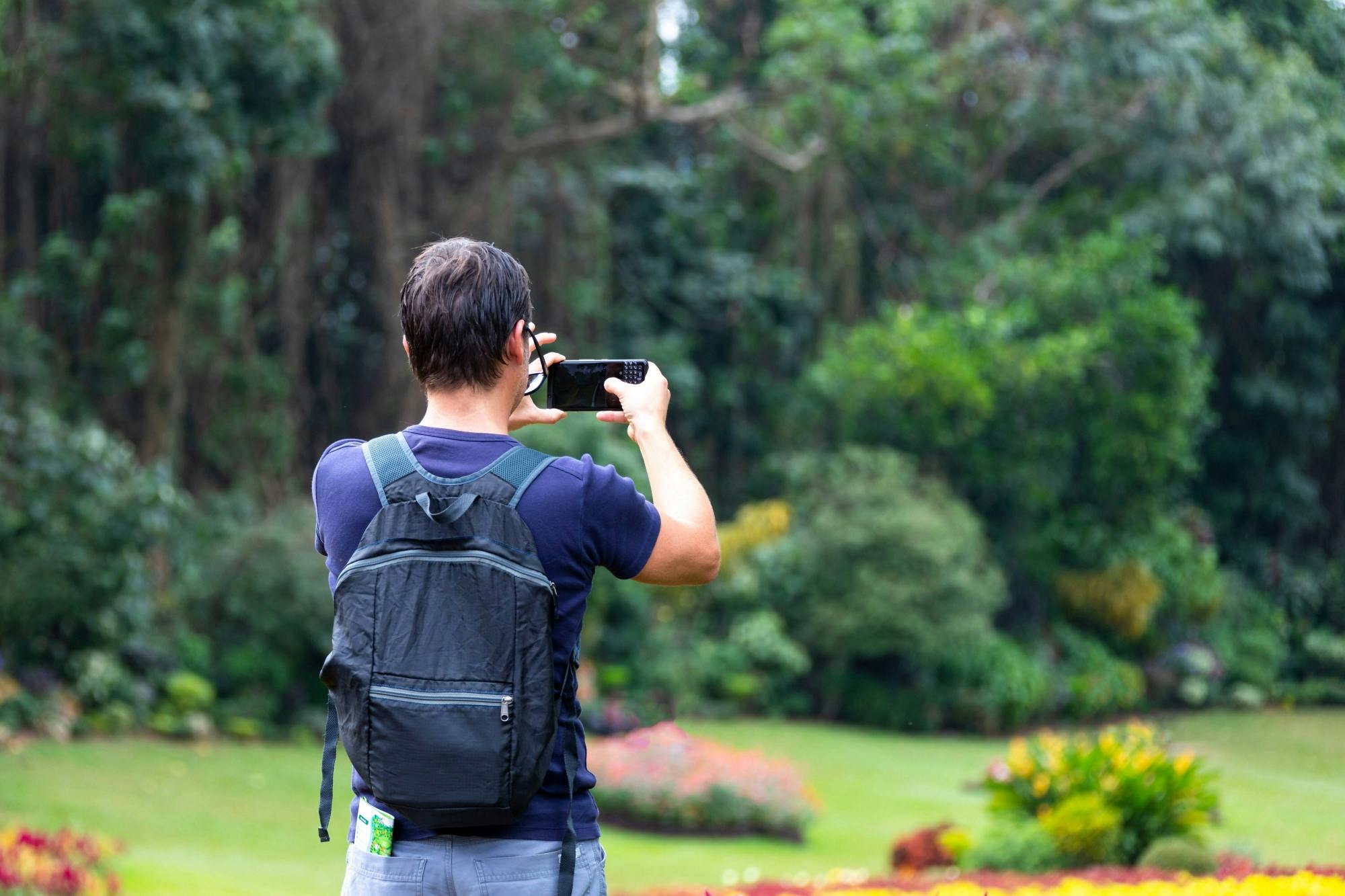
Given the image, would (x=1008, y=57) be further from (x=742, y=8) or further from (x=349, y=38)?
(x=349, y=38)

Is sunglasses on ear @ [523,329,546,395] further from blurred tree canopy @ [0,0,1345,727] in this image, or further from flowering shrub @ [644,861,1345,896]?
blurred tree canopy @ [0,0,1345,727]

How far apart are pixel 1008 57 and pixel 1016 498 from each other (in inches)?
203

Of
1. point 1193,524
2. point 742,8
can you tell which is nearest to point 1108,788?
point 1193,524

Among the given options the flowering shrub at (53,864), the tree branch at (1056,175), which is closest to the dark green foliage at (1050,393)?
the tree branch at (1056,175)

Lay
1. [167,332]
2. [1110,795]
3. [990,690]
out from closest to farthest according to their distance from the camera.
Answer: [1110,795] → [167,332] → [990,690]

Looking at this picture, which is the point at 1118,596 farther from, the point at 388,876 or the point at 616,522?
the point at 388,876

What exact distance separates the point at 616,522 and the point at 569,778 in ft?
1.15

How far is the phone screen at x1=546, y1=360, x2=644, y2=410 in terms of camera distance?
7.64 ft

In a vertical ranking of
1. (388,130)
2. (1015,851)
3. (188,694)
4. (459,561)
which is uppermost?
(388,130)

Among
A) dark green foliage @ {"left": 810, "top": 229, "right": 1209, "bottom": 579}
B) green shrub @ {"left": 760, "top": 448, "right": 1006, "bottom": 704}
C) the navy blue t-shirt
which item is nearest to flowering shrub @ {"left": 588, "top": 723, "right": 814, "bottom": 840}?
green shrub @ {"left": 760, "top": 448, "right": 1006, "bottom": 704}

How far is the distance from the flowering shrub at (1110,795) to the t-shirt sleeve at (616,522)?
5.33 meters

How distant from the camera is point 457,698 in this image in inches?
76.0

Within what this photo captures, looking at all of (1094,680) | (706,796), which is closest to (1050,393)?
(1094,680)

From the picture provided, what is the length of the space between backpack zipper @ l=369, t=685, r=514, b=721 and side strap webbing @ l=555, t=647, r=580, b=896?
4.5 inches
